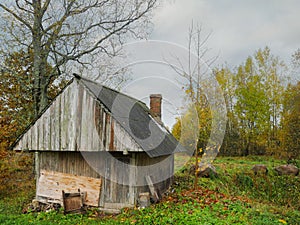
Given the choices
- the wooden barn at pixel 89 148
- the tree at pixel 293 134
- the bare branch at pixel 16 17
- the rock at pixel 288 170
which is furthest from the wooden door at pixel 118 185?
the tree at pixel 293 134

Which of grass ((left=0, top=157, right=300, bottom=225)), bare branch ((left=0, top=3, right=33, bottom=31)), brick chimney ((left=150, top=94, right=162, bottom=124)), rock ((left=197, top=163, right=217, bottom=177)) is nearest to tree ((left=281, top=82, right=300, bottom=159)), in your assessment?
grass ((left=0, top=157, right=300, bottom=225))

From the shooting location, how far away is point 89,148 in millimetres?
8531

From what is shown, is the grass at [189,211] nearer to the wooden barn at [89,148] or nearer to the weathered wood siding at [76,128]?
the wooden barn at [89,148]

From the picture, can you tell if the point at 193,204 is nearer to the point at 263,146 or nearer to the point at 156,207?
the point at 156,207

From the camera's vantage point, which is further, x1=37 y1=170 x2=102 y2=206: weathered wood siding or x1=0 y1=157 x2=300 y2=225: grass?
x1=37 y1=170 x2=102 y2=206: weathered wood siding

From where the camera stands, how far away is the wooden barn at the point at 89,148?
27.8ft

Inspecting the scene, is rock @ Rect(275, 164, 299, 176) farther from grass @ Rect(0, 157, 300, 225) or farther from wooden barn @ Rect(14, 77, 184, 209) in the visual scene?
wooden barn @ Rect(14, 77, 184, 209)

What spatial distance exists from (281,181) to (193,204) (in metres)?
9.08

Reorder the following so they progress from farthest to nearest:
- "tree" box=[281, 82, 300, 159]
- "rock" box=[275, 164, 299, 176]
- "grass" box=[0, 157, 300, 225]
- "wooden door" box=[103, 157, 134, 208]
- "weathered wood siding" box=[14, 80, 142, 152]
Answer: "tree" box=[281, 82, 300, 159] < "rock" box=[275, 164, 299, 176] < "wooden door" box=[103, 157, 134, 208] < "weathered wood siding" box=[14, 80, 142, 152] < "grass" box=[0, 157, 300, 225]

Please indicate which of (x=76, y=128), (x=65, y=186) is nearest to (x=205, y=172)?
(x=65, y=186)

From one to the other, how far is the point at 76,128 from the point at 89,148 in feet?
3.01

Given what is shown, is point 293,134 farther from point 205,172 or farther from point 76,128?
point 76,128

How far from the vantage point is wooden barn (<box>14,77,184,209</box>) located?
8461 millimetres

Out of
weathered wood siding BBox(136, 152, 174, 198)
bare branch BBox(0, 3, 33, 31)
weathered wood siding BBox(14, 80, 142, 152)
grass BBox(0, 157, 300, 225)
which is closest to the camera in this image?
grass BBox(0, 157, 300, 225)
